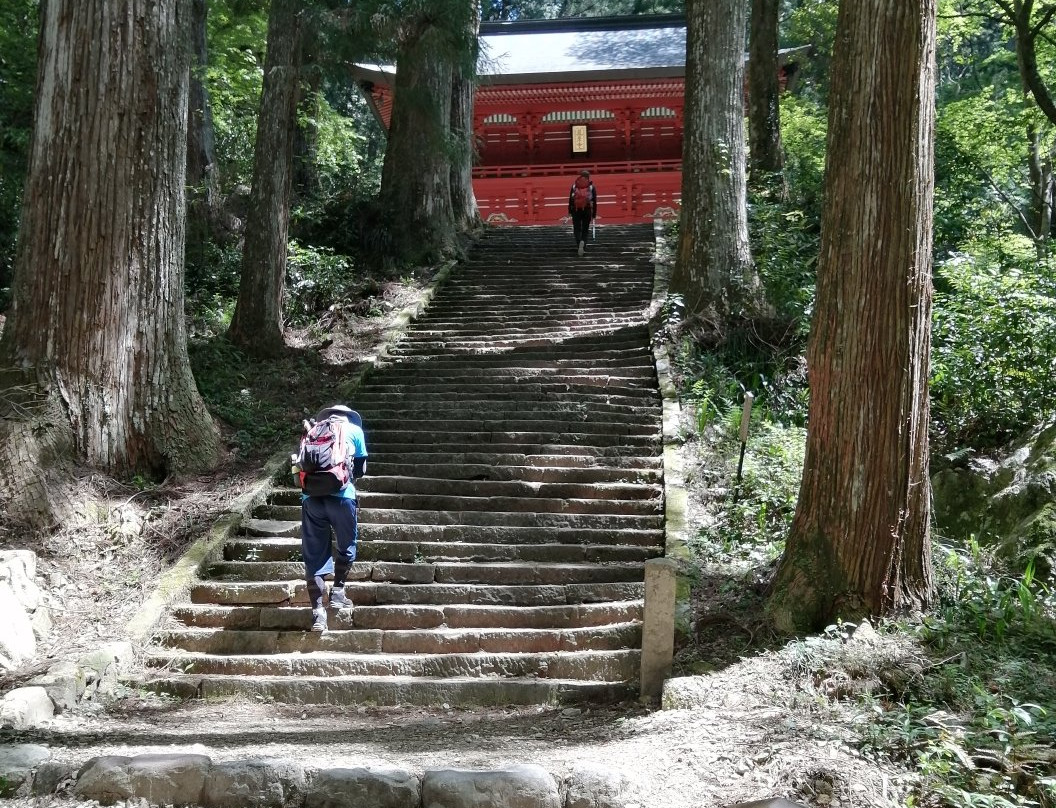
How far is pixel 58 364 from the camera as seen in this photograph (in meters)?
7.75

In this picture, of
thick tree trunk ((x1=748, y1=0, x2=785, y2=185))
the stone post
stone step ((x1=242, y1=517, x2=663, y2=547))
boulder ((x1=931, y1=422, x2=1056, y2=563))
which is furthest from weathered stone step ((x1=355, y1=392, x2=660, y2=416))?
thick tree trunk ((x1=748, y1=0, x2=785, y2=185))

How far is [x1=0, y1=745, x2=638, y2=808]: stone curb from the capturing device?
384cm

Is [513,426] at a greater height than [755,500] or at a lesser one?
greater

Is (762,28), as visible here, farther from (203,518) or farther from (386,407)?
(203,518)

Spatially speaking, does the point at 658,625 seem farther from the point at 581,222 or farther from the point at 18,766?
the point at 581,222

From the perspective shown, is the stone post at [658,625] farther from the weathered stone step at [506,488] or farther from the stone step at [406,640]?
the weathered stone step at [506,488]

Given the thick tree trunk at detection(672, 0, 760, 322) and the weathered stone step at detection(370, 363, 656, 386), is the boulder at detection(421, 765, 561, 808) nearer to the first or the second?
the weathered stone step at detection(370, 363, 656, 386)

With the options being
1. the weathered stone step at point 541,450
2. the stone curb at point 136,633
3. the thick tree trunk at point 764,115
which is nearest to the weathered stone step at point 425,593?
the stone curb at point 136,633

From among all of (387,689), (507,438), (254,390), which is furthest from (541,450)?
(254,390)

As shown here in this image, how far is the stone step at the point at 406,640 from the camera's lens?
635 centimetres

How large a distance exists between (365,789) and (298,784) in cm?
31

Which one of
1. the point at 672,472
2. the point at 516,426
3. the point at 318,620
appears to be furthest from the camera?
the point at 516,426

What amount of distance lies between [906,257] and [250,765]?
4.53 metres

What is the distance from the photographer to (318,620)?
254 inches
